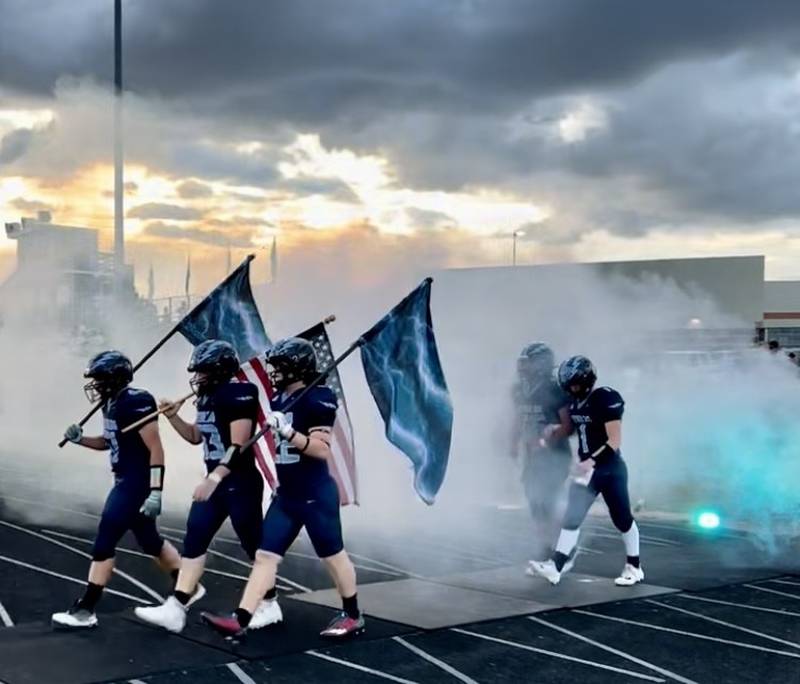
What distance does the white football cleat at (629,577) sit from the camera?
789 cm

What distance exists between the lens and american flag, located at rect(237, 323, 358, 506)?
7262mm

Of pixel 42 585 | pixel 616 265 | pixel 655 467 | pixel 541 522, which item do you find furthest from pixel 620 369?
Answer: pixel 616 265

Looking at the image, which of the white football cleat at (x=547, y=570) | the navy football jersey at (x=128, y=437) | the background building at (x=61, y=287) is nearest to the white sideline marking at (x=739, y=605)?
the white football cleat at (x=547, y=570)

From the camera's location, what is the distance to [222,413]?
21.0 feet

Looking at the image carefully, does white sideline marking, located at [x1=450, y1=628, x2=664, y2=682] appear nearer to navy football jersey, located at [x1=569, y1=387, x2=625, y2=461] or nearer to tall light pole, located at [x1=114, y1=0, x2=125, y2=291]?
navy football jersey, located at [x1=569, y1=387, x2=625, y2=461]

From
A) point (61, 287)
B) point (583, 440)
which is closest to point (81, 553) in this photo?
point (583, 440)

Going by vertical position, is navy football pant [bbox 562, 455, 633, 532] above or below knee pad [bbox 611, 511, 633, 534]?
above

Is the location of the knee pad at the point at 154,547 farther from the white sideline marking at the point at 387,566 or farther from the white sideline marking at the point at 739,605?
the white sideline marking at the point at 739,605

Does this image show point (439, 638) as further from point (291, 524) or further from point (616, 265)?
point (616, 265)

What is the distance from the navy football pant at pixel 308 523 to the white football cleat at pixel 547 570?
2.19 m

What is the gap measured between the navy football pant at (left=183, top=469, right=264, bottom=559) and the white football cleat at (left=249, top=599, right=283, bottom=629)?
0.36m

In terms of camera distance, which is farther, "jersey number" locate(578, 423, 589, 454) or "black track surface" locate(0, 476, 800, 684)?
"jersey number" locate(578, 423, 589, 454)

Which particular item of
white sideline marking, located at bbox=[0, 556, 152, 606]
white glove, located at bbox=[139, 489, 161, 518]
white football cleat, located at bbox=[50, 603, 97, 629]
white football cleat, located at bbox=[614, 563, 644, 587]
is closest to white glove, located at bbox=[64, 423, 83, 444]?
white glove, located at bbox=[139, 489, 161, 518]

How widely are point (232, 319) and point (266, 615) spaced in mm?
2748
